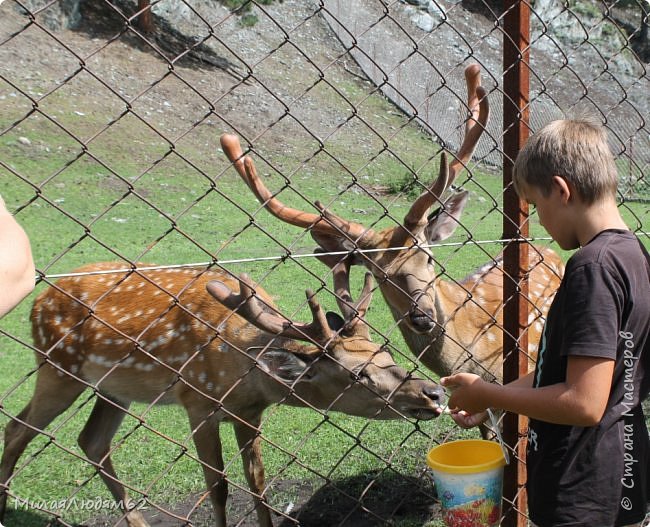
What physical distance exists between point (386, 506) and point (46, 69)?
52.3ft

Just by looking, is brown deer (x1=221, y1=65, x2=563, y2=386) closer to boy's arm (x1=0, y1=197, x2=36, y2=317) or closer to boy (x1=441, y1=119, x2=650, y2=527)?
boy (x1=441, y1=119, x2=650, y2=527)

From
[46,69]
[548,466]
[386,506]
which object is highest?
[548,466]

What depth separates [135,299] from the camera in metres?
4.44

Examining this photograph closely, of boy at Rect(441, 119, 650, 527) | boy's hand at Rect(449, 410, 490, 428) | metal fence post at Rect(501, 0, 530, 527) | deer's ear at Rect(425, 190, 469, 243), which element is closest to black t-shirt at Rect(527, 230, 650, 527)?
boy at Rect(441, 119, 650, 527)

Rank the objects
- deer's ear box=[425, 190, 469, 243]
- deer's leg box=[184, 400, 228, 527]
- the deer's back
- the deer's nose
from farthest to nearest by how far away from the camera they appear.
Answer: deer's ear box=[425, 190, 469, 243]
the deer's back
deer's leg box=[184, 400, 228, 527]
the deer's nose

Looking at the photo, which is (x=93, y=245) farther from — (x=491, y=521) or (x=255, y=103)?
(x=255, y=103)

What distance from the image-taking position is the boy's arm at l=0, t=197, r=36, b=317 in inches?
51.3

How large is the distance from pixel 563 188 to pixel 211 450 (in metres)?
2.42

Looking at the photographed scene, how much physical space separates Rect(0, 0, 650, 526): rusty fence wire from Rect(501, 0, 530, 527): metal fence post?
0.03 meters

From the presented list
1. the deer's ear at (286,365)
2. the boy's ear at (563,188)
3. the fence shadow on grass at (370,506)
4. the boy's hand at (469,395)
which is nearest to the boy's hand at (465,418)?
the boy's hand at (469,395)

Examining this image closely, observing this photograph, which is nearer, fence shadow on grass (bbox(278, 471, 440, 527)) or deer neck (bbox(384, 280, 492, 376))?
fence shadow on grass (bbox(278, 471, 440, 527))

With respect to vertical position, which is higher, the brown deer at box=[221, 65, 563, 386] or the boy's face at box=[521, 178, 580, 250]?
the boy's face at box=[521, 178, 580, 250]

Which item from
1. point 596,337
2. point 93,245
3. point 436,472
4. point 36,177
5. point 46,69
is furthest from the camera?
point 46,69

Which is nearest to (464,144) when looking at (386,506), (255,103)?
(386,506)
